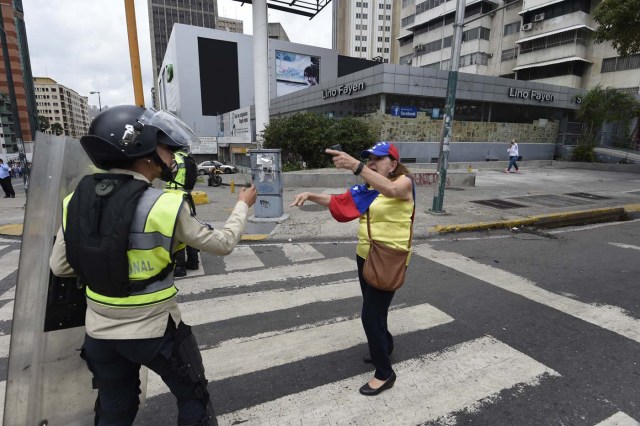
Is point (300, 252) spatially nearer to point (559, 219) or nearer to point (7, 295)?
point (7, 295)

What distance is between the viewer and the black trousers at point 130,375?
162cm

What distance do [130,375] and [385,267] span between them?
64.3 inches

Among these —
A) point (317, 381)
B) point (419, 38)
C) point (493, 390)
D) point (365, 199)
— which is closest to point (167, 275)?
point (365, 199)

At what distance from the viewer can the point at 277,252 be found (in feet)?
20.9

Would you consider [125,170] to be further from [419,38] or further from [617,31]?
[419,38]

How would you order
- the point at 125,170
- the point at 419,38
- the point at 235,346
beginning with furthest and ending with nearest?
the point at 419,38
the point at 235,346
the point at 125,170

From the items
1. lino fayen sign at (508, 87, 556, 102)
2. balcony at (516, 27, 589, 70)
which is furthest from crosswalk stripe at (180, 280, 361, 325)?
balcony at (516, 27, 589, 70)

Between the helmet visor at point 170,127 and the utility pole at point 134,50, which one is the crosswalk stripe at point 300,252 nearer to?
the utility pole at point 134,50

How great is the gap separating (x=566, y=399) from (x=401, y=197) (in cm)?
194

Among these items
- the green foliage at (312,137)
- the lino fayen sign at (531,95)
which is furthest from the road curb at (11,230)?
the lino fayen sign at (531,95)

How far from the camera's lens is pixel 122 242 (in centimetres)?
143

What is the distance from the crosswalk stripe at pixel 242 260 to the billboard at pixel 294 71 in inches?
1666

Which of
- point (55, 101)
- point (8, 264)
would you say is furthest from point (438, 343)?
point (55, 101)

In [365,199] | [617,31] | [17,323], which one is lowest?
[17,323]
